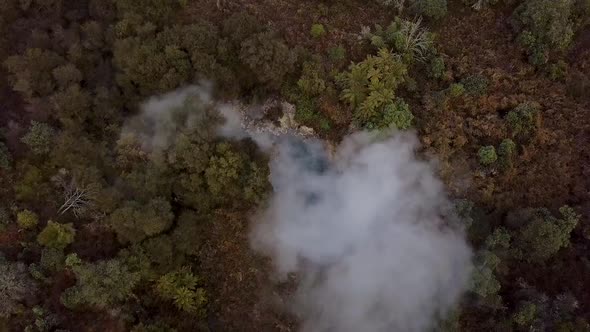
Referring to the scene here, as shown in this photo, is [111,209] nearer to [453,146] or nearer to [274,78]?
[274,78]

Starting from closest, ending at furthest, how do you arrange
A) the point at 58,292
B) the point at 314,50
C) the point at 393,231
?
the point at 58,292
the point at 393,231
the point at 314,50

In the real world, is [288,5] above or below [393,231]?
above

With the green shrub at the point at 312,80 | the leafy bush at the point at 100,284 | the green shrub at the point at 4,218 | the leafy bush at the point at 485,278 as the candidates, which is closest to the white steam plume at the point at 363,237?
the leafy bush at the point at 485,278

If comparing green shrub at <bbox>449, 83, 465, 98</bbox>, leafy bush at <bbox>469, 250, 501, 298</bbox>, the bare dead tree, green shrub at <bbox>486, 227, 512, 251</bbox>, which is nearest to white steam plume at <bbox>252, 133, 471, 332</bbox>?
leafy bush at <bbox>469, 250, 501, 298</bbox>

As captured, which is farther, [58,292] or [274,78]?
[274,78]

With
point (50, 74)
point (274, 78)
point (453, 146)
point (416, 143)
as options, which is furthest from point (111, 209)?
point (453, 146)

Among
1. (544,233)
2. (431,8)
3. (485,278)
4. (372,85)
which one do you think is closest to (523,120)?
(544,233)
